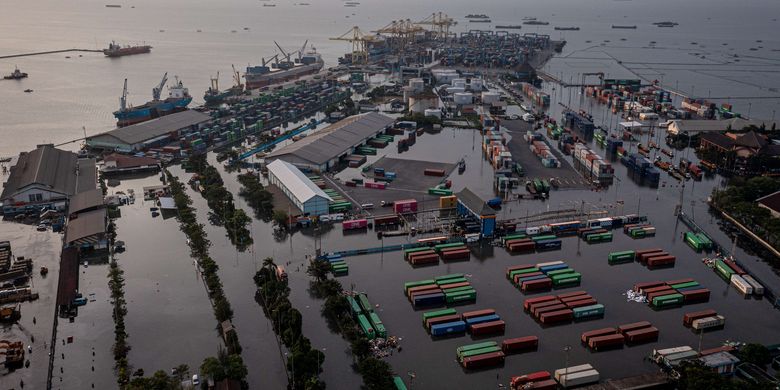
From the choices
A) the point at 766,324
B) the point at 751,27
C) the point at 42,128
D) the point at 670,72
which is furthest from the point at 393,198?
the point at 751,27

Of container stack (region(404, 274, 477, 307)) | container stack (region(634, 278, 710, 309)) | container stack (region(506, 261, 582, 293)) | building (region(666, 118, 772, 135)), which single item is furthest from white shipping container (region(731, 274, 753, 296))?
building (region(666, 118, 772, 135))

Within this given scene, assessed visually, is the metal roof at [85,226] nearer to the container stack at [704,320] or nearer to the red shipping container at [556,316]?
the red shipping container at [556,316]

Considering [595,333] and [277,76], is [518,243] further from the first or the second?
[277,76]

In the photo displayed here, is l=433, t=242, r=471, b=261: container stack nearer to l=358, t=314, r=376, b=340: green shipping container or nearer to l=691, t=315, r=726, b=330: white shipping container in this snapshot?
l=358, t=314, r=376, b=340: green shipping container

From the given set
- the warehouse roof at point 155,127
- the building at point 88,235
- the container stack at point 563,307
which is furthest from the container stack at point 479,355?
the warehouse roof at point 155,127

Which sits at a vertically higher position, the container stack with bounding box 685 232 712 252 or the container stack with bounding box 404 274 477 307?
the container stack with bounding box 685 232 712 252

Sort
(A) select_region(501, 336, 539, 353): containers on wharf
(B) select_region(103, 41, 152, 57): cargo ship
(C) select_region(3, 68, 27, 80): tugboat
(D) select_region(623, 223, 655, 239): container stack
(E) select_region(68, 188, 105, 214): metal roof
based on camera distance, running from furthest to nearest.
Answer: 1. (B) select_region(103, 41, 152, 57): cargo ship
2. (C) select_region(3, 68, 27, 80): tugboat
3. (E) select_region(68, 188, 105, 214): metal roof
4. (D) select_region(623, 223, 655, 239): container stack
5. (A) select_region(501, 336, 539, 353): containers on wharf

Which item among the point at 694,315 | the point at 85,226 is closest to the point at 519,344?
the point at 694,315

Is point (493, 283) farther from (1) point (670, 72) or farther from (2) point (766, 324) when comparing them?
(1) point (670, 72)
